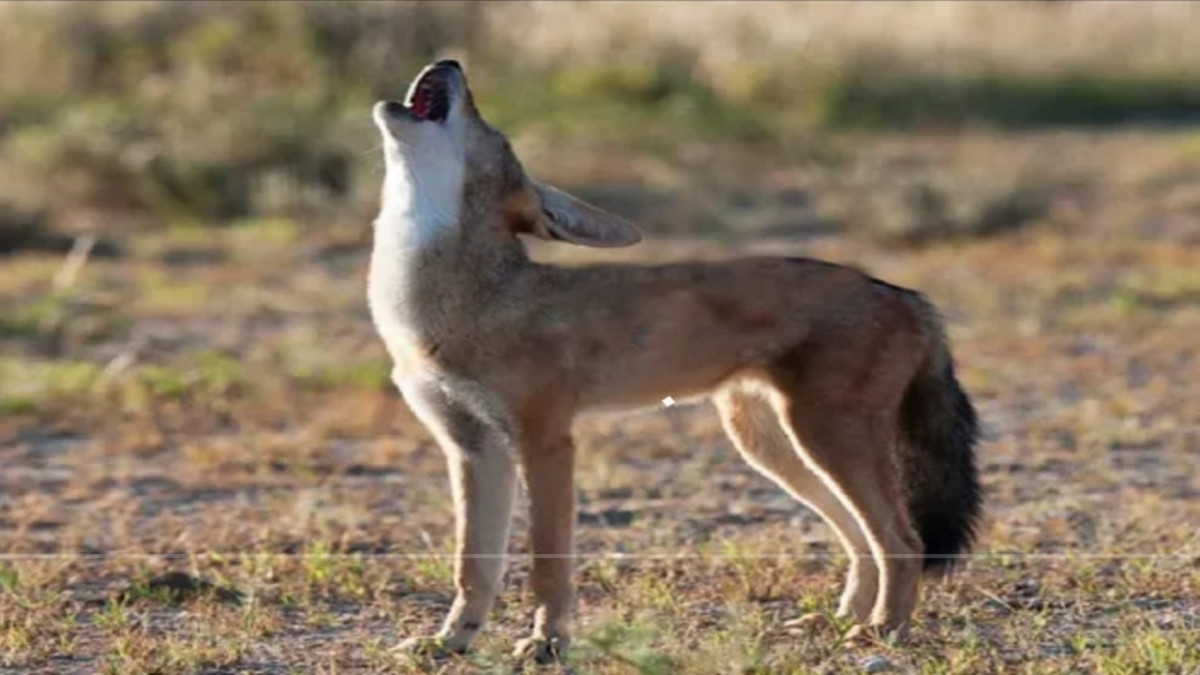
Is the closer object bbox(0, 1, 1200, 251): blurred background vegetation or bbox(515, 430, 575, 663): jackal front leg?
bbox(515, 430, 575, 663): jackal front leg

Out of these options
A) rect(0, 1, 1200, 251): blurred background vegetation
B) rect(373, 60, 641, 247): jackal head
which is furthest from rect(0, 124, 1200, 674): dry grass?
rect(0, 1, 1200, 251): blurred background vegetation

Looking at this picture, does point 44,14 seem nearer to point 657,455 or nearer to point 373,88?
point 373,88

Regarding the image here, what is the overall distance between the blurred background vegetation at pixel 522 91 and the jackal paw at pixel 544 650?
11089 millimetres

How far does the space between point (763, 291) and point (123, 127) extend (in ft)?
44.5

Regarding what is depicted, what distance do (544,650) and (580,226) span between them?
109cm

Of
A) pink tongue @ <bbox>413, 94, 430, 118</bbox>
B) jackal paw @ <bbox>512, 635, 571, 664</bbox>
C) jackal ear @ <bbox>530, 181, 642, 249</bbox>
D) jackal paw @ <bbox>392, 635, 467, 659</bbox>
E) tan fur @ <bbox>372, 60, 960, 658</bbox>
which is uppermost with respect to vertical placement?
pink tongue @ <bbox>413, 94, 430, 118</bbox>

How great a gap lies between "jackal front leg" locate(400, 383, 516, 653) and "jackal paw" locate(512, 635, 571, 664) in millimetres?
234

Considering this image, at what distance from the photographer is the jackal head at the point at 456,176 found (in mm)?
6305

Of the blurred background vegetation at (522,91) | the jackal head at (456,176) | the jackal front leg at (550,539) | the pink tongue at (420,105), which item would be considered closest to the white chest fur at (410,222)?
the jackal head at (456,176)

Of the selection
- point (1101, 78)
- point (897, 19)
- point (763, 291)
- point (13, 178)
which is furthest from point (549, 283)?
point (897, 19)

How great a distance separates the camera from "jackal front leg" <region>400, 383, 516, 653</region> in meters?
6.45

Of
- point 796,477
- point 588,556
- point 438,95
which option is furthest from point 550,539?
point 588,556

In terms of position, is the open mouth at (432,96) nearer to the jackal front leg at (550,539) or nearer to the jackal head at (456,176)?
the jackal head at (456,176)

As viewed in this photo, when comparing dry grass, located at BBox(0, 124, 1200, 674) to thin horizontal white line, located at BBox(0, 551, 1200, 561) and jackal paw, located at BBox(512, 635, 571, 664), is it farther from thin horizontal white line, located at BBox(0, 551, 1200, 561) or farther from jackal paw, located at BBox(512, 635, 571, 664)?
jackal paw, located at BBox(512, 635, 571, 664)
